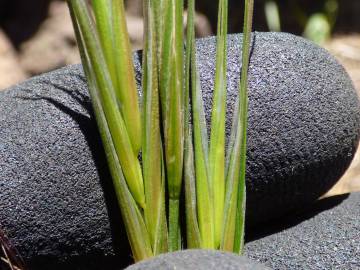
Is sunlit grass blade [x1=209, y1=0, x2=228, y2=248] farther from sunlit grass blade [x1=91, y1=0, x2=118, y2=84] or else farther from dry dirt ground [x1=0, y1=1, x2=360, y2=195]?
dry dirt ground [x1=0, y1=1, x2=360, y2=195]

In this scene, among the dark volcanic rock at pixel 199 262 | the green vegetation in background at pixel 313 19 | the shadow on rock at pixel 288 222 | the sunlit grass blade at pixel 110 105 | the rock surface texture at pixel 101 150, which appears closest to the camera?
the dark volcanic rock at pixel 199 262

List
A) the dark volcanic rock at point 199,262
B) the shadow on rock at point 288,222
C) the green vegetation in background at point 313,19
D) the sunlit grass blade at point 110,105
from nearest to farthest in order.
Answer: the dark volcanic rock at point 199,262 < the sunlit grass blade at point 110,105 < the shadow on rock at point 288,222 < the green vegetation in background at point 313,19

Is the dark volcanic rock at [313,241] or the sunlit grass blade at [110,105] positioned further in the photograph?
the dark volcanic rock at [313,241]

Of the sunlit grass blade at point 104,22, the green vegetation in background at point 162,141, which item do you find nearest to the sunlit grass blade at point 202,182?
the green vegetation in background at point 162,141

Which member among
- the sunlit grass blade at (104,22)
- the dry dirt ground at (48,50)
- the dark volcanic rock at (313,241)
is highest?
the sunlit grass blade at (104,22)

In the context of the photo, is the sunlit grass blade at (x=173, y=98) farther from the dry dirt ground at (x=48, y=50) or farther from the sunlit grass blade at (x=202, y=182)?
the dry dirt ground at (x=48, y=50)

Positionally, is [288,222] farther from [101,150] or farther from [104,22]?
[104,22]
